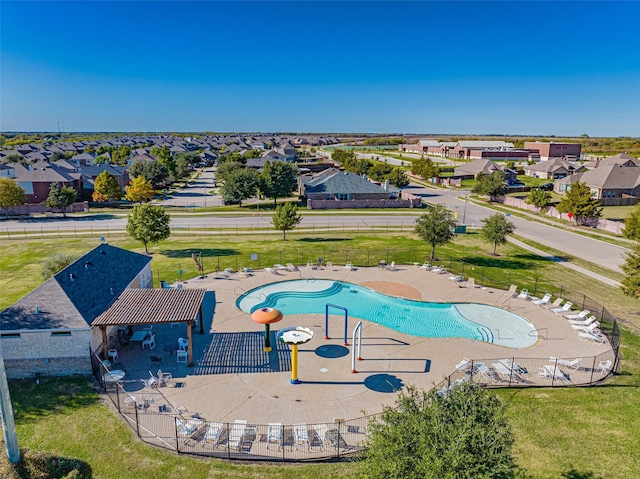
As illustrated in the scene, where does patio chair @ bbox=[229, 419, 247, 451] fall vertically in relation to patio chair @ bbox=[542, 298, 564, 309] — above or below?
below

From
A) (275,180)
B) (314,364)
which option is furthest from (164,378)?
(275,180)

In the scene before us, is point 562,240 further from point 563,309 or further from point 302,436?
point 302,436

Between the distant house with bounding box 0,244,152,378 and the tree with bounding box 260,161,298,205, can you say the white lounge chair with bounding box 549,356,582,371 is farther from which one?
the tree with bounding box 260,161,298,205

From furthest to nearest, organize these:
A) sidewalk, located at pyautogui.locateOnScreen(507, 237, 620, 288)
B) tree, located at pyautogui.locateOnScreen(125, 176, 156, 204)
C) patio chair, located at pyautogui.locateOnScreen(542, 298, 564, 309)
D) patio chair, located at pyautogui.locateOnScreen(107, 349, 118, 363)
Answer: tree, located at pyautogui.locateOnScreen(125, 176, 156, 204) < sidewalk, located at pyautogui.locateOnScreen(507, 237, 620, 288) < patio chair, located at pyautogui.locateOnScreen(542, 298, 564, 309) < patio chair, located at pyautogui.locateOnScreen(107, 349, 118, 363)

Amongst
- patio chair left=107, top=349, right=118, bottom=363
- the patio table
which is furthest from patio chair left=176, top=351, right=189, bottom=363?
patio chair left=107, top=349, right=118, bottom=363

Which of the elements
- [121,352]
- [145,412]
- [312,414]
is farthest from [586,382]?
[121,352]

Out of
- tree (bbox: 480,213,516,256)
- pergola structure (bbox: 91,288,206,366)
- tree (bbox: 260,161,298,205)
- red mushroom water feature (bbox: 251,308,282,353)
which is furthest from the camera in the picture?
tree (bbox: 260,161,298,205)
